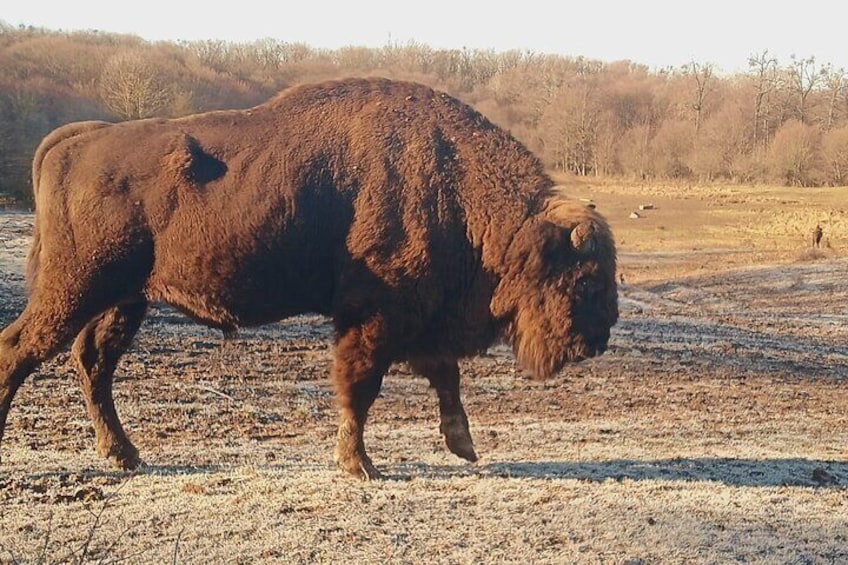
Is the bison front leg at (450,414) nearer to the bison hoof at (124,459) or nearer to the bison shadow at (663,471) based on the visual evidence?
the bison shadow at (663,471)

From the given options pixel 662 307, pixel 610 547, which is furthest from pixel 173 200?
pixel 662 307

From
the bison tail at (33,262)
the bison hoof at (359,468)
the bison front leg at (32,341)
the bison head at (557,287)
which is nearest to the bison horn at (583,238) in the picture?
the bison head at (557,287)

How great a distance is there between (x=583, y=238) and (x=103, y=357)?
3718mm

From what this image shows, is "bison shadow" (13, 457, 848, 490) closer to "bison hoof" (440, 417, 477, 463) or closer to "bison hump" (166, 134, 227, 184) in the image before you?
"bison hoof" (440, 417, 477, 463)

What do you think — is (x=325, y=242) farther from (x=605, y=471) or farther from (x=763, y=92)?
(x=763, y=92)

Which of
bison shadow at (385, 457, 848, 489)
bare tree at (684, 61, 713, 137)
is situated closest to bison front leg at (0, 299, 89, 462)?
bison shadow at (385, 457, 848, 489)

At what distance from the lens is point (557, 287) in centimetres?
662

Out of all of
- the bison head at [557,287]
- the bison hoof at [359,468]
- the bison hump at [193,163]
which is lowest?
the bison hoof at [359,468]

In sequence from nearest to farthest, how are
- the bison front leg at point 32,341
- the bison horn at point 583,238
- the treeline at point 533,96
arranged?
the bison front leg at point 32,341 → the bison horn at point 583,238 → the treeline at point 533,96

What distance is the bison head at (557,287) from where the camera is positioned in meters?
6.59

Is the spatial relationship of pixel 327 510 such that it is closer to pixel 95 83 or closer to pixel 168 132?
pixel 168 132

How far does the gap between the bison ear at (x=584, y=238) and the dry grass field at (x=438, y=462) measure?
1695 mm

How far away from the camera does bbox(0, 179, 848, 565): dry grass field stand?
5.01m

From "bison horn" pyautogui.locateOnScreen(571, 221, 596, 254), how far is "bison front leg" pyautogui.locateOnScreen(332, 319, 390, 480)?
1560mm
